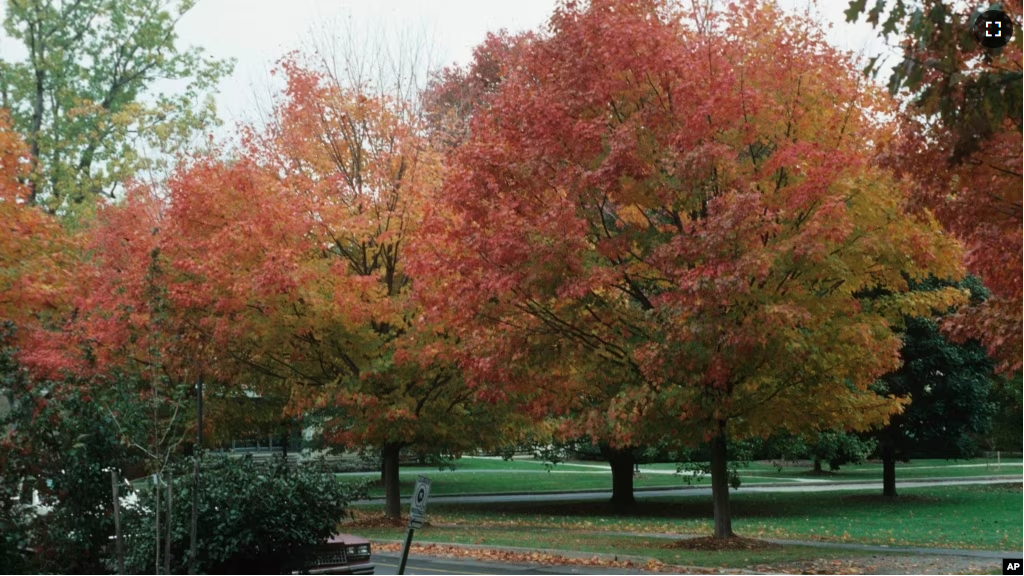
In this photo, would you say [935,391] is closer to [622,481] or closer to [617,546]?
[622,481]

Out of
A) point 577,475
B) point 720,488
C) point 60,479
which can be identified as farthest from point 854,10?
point 577,475

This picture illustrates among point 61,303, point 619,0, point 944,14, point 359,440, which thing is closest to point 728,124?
point 619,0

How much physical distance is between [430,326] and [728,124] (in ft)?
26.2

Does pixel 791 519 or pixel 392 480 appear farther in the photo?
pixel 791 519

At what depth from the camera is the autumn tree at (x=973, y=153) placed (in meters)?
8.31

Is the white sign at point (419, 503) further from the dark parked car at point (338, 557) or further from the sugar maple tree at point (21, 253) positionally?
the sugar maple tree at point (21, 253)

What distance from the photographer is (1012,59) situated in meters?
10.4

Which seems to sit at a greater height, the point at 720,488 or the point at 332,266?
the point at 332,266

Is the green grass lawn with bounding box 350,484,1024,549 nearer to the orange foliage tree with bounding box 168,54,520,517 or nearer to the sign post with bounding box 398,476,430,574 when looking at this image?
the orange foliage tree with bounding box 168,54,520,517

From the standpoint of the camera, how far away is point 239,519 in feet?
42.9

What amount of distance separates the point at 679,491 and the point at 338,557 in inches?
1183

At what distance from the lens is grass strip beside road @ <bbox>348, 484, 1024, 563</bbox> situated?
22250mm

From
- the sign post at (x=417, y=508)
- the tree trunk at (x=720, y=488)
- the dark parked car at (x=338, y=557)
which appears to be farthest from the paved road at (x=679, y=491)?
the sign post at (x=417, y=508)

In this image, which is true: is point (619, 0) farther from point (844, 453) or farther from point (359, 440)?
point (844, 453)
